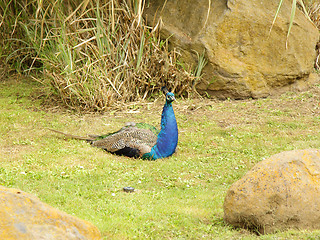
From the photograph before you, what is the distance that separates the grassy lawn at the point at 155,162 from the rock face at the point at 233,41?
0.35 metres

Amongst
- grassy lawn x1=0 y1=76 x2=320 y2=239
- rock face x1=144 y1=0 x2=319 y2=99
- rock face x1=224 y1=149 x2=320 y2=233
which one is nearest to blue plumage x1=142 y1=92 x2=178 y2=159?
grassy lawn x1=0 y1=76 x2=320 y2=239

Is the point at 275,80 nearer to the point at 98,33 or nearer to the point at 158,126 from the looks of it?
the point at 158,126

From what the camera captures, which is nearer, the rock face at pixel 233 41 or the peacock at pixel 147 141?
the peacock at pixel 147 141

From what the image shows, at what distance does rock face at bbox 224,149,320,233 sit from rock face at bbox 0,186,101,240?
133cm

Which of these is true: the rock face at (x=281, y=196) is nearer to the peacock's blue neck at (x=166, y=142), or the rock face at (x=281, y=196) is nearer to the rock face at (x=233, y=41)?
the peacock's blue neck at (x=166, y=142)

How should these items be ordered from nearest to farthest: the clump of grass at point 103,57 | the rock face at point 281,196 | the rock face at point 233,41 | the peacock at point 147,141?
the rock face at point 281,196 → the peacock at point 147,141 → the clump of grass at point 103,57 → the rock face at point 233,41

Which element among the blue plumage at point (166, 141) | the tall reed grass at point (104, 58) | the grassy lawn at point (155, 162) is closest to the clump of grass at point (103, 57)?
the tall reed grass at point (104, 58)

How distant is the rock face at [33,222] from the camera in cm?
244

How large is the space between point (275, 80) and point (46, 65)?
4.22 m

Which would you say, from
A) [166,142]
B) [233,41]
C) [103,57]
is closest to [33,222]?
[166,142]

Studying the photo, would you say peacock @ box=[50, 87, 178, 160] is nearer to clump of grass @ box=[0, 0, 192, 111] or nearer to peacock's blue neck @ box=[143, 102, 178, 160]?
peacock's blue neck @ box=[143, 102, 178, 160]

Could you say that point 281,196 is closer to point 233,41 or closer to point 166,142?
point 166,142

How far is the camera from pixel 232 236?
11.6 feet

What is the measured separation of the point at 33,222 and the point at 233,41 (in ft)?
20.7
